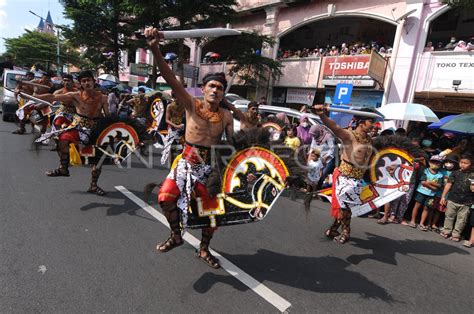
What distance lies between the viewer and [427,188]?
5.32m

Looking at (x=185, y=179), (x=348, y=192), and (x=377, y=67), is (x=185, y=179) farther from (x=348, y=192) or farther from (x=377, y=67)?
(x=377, y=67)

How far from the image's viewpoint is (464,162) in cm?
498

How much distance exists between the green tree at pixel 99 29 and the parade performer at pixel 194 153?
18.1 meters

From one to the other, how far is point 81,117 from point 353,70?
38.2 feet

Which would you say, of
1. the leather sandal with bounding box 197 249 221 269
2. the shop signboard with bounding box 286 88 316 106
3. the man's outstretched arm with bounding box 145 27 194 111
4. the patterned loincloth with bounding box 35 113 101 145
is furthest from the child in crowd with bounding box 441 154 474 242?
the shop signboard with bounding box 286 88 316 106

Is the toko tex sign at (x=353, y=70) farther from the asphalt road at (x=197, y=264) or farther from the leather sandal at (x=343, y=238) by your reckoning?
the leather sandal at (x=343, y=238)

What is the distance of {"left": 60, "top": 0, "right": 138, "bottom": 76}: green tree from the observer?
20.0 m

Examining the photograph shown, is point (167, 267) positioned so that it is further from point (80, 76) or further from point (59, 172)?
point (80, 76)

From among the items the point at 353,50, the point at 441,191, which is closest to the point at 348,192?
the point at 441,191

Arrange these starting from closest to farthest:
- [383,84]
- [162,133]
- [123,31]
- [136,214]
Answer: [136,214] < [162,133] < [383,84] < [123,31]

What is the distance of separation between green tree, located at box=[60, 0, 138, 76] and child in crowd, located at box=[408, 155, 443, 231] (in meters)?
18.2

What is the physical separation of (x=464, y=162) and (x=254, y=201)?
403 centimetres

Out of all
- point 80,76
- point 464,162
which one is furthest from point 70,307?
point 464,162

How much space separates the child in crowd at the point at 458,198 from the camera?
485cm
